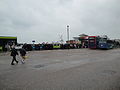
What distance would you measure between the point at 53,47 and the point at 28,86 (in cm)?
2742

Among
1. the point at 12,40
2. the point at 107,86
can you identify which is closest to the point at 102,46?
the point at 12,40

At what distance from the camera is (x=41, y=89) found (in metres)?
4.26

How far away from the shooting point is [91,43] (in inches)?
1142

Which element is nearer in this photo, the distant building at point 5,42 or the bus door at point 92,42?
the distant building at point 5,42

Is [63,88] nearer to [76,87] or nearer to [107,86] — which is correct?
[76,87]

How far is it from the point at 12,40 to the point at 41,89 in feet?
69.3

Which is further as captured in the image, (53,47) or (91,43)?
(53,47)

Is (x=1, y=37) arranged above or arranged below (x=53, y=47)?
above

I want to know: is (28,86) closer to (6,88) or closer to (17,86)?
(17,86)

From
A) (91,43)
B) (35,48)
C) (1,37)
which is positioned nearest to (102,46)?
(91,43)

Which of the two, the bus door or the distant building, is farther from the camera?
the bus door

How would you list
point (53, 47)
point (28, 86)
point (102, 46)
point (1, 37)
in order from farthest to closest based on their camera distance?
point (53, 47)
point (102, 46)
point (1, 37)
point (28, 86)

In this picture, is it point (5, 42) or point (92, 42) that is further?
point (92, 42)

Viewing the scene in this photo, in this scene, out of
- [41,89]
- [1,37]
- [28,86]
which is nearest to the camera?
[41,89]
